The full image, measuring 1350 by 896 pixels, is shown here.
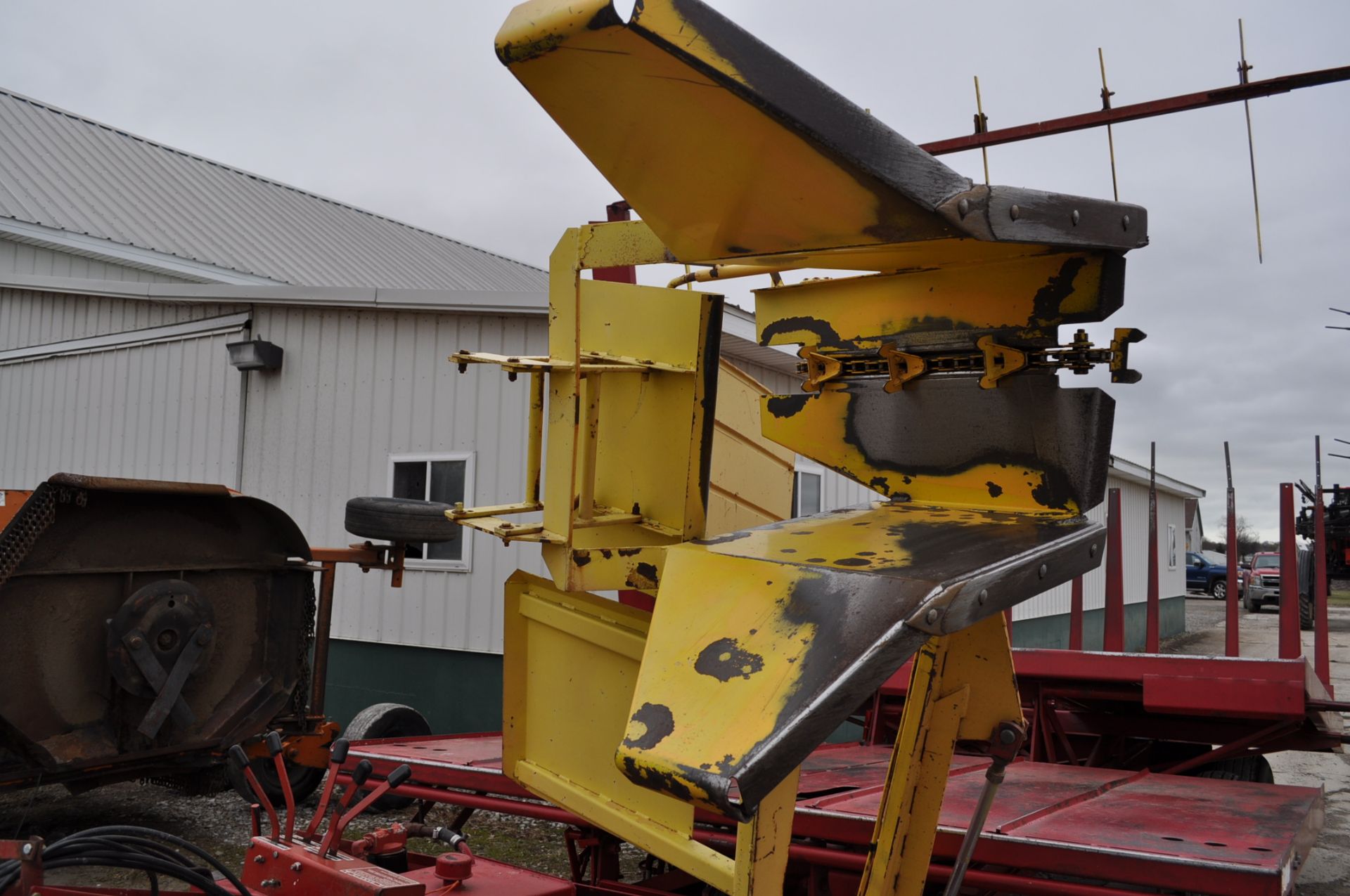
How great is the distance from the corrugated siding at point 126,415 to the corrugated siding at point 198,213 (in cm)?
256

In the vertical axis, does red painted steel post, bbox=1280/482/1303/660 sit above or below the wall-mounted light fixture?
below

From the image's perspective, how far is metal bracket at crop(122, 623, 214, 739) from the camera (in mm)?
5012

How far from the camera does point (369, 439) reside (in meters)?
8.38

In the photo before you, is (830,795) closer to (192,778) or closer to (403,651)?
(192,778)

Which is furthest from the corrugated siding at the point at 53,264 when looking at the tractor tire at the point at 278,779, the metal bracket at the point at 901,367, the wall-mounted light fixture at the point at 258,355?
the metal bracket at the point at 901,367

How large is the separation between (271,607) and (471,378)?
8.92 ft

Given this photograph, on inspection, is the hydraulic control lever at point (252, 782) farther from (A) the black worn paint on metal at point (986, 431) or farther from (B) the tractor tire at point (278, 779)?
(B) the tractor tire at point (278, 779)

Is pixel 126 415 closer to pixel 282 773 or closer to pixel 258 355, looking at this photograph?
pixel 258 355

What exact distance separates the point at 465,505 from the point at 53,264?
8.30 m

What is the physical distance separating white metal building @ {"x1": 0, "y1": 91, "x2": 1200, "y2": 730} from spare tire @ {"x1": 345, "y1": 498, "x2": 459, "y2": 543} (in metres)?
1.86

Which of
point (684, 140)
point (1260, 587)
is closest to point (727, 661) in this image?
point (684, 140)

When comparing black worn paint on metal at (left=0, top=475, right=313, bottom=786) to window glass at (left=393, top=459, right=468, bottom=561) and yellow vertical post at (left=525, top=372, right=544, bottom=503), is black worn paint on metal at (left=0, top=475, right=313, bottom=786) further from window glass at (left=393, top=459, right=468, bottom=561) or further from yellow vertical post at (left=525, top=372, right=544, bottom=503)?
yellow vertical post at (left=525, top=372, right=544, bottom=503)


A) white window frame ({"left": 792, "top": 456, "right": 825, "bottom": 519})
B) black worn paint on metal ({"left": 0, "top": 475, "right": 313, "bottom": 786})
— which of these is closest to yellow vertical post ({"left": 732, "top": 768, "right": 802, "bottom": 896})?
black worn paint on metal ({"left": 0, "top": 475, "right": 313, "bottom": 786})

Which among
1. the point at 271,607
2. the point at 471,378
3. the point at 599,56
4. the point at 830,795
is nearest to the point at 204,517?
the point at 271,607
